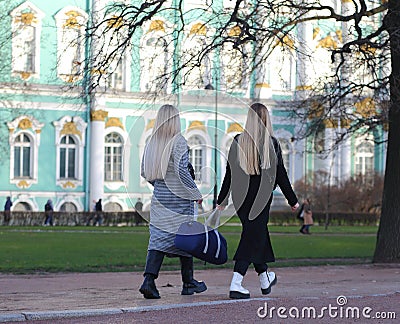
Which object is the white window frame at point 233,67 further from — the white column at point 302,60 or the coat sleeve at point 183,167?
the coat sleeve at point 183,167

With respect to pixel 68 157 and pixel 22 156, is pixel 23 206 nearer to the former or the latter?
pixel 22 156

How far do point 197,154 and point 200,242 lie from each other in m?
6.12

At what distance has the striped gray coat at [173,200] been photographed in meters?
11.8

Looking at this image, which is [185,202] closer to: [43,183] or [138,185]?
[138,185]

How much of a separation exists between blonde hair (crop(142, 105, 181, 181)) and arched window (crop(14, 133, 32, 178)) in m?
45.3

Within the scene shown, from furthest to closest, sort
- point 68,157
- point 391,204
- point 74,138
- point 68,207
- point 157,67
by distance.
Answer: point 68,157
point 74,138
point 68,207
point 157,67
point 391,204

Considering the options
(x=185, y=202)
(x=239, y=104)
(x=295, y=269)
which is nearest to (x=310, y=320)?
(x=185, y=202)

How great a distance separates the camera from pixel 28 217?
1937 inches

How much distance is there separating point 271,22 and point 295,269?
514 centimetres

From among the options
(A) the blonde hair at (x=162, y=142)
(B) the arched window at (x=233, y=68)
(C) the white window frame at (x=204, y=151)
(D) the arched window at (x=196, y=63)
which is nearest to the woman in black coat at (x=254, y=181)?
(A) the blonde hair at (x=162, y=142)

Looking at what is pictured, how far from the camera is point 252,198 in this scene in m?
11.9

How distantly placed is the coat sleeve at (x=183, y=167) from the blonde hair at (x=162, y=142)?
8cm

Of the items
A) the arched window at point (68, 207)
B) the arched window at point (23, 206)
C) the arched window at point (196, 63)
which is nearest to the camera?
the arched window at point (196, 63)

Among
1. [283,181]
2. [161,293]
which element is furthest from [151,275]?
[283,181]
